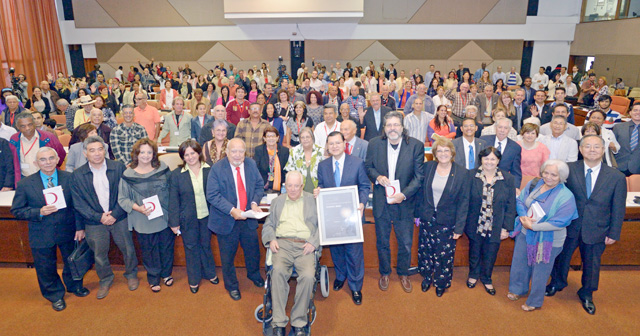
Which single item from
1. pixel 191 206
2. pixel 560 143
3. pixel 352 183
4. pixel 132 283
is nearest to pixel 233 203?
pixel 191 206

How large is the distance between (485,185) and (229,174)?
2.45 metres

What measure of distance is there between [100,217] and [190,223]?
84 centimetres

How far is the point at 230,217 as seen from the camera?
3.74 metres

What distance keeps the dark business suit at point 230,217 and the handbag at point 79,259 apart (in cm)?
129

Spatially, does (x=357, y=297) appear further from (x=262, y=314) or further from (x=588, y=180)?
(x=588, y=180)

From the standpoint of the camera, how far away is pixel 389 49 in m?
19.8

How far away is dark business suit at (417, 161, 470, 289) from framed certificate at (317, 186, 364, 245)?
2.30ft

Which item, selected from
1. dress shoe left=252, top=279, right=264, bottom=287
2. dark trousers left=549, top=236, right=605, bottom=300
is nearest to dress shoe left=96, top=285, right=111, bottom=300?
dress shoe left=252, top=279, right=264, bottom=287

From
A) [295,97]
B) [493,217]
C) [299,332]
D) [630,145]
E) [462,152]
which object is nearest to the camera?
[299,332]

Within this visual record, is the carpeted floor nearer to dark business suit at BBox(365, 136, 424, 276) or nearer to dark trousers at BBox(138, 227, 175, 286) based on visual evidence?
dark trousers at BBox(138, 227, 175, 286)

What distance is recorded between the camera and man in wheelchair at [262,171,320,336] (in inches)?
131

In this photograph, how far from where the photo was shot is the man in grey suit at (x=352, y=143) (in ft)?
15.7

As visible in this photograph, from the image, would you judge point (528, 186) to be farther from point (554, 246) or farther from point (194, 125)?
point (194, 125)

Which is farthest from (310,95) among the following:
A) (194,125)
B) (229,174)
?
(229,174)
